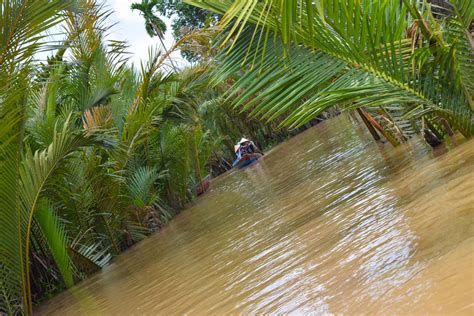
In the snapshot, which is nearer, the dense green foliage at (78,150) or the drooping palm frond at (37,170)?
the dense green foliage at (78,150)

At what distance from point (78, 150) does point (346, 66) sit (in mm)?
3963

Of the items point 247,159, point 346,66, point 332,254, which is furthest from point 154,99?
point 247,159

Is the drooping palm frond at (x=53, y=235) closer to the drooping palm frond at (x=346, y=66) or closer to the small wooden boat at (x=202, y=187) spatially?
the drooping palm frond at (x=346, y=66)

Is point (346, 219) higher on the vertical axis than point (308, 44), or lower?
lower

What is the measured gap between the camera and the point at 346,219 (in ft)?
18.3

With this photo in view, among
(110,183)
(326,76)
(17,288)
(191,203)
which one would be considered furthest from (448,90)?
(191,203)

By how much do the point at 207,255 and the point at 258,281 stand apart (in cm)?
246

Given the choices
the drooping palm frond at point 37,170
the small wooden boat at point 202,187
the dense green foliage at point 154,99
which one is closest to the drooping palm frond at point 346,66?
the dense green foliage at point 154,99

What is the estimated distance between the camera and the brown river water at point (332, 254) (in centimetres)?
343

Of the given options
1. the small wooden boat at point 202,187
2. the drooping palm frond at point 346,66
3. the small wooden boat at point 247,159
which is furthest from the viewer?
the small wooden boat at point 247,159

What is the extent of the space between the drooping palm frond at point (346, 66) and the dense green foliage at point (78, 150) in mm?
1582

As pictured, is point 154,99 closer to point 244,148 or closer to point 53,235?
point 53,235

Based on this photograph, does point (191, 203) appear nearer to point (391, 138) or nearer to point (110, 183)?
point (110, 183)

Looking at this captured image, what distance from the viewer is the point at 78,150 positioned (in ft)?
26.3
